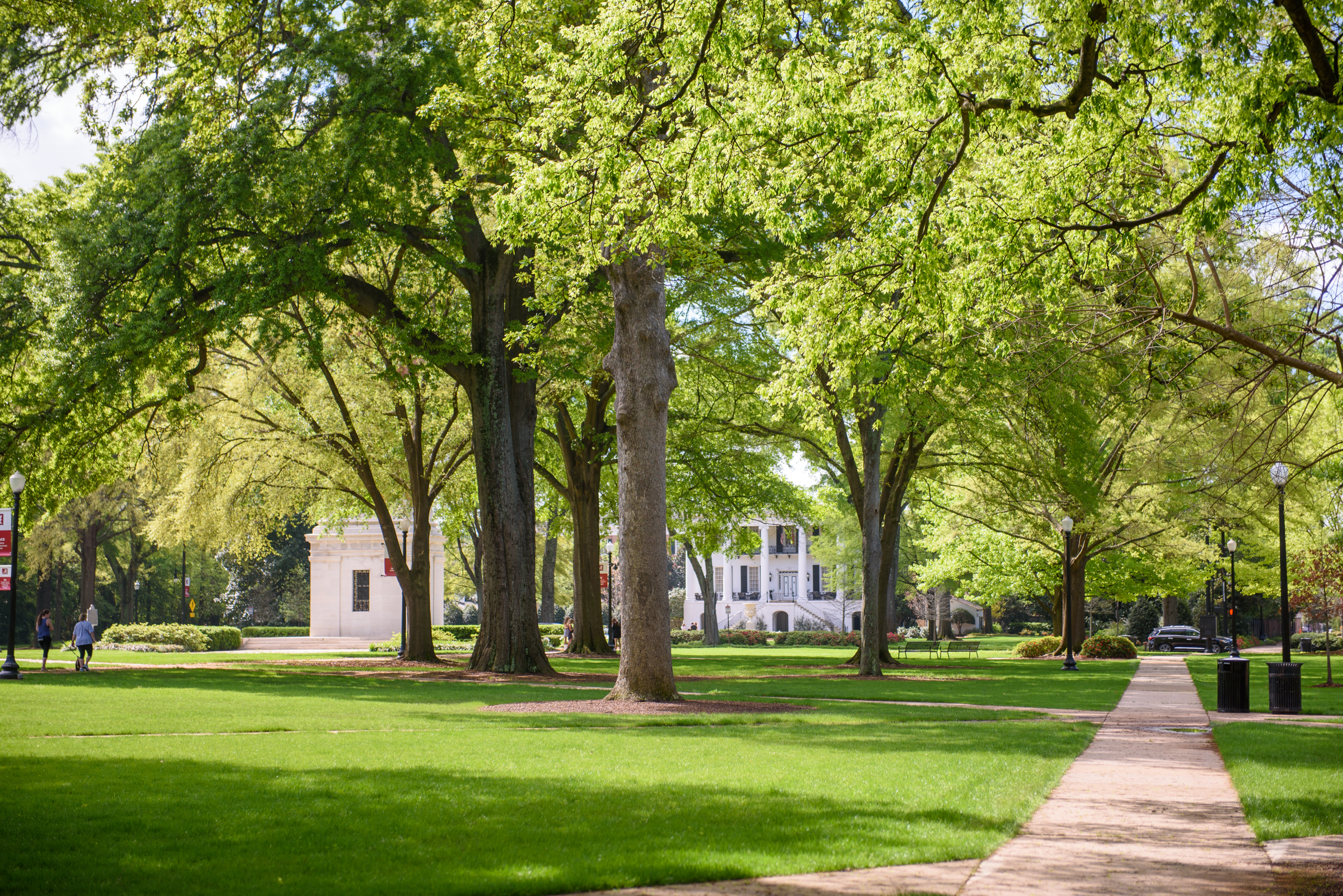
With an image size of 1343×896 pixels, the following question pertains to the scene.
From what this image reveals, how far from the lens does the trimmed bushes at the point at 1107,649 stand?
39219mm

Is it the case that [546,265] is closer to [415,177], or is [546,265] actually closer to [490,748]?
[415,177]

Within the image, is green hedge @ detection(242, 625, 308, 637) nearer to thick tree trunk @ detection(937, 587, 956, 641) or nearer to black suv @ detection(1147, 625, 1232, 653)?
thick tree trunk @ detection(937, 587, 956, 641)

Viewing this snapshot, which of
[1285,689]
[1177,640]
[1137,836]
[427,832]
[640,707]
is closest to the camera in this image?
[427,832]

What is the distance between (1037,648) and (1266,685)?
661 inches

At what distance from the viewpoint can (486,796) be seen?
26.8ft

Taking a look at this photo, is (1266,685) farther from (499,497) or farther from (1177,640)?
(1177,640)

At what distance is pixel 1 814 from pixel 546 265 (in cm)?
1391

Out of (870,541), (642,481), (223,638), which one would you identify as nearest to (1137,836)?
(642,481)

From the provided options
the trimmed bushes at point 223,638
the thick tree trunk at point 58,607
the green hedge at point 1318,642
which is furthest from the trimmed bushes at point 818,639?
the thick tree trunk at point 58,607

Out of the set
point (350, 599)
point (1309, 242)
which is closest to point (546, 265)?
point (1309, 242)

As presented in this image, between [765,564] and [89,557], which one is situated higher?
[89,557]

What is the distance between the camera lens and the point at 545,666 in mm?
24078

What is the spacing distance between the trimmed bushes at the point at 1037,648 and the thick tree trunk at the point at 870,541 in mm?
15745

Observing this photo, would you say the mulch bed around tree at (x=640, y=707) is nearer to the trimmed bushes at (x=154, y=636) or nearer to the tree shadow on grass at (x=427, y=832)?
the tree shadow on grass at (x=427, y=832)
